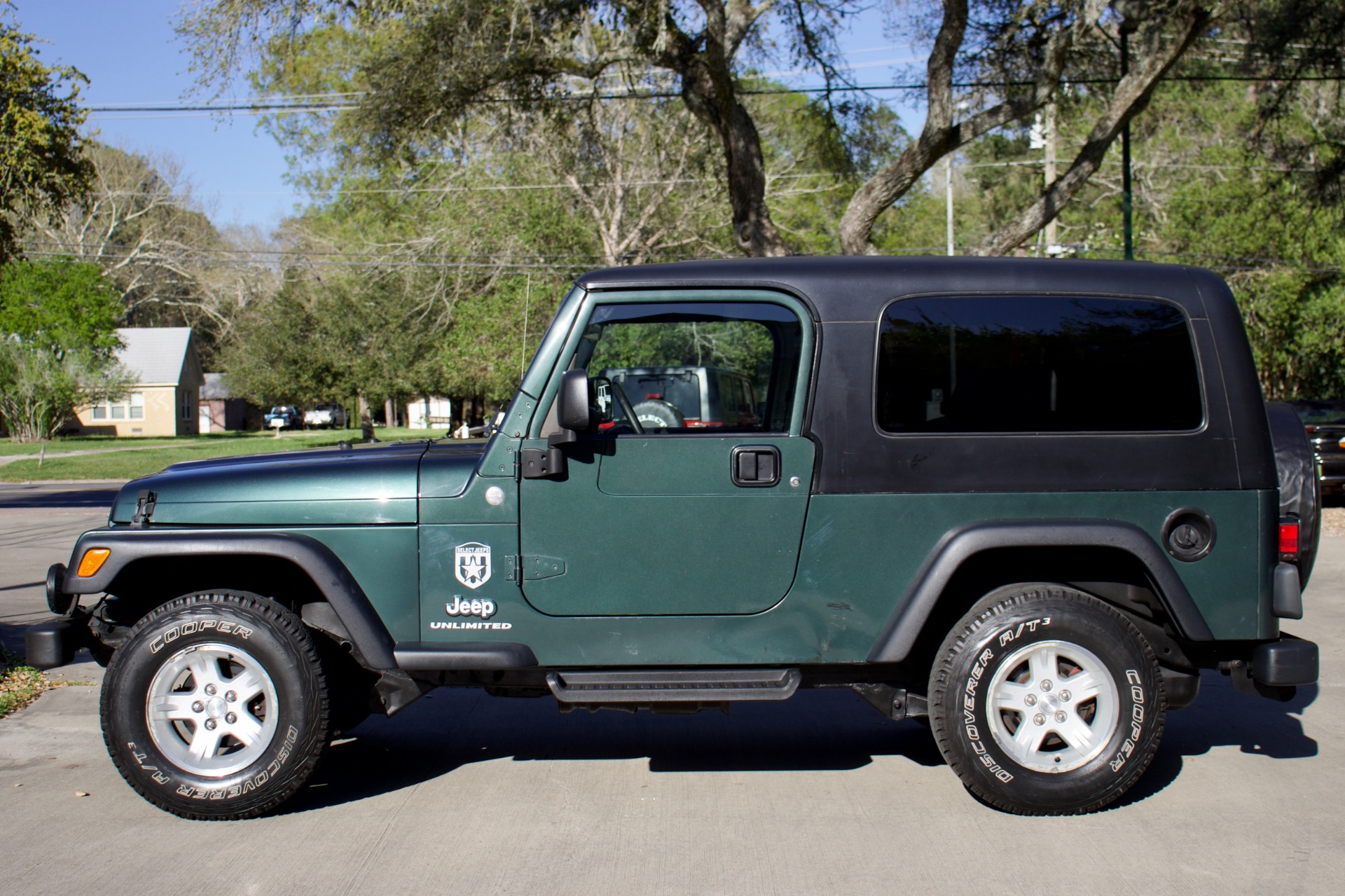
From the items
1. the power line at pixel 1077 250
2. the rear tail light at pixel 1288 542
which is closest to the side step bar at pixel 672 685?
the rear tail light at pixel 1288 542

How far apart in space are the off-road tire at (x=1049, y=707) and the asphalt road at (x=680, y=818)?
0.56ft

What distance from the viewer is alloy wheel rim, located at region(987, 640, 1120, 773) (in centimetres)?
420

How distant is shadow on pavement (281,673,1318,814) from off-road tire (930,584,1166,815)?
1.19 ft

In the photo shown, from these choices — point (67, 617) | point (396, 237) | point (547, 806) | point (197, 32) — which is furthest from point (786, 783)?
point (396, 237)

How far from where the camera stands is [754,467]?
165 inches

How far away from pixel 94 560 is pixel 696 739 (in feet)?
9.17

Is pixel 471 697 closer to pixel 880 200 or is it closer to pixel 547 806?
pixel 547 806

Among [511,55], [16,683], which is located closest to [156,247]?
[511,55]

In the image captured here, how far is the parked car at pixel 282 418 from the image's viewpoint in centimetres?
6619

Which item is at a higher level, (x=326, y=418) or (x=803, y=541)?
(x=803, y=541)

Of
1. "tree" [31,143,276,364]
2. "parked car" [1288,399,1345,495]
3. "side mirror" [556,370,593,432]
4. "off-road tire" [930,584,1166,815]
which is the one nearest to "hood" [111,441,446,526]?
"side mirror" [556,370,593,432]

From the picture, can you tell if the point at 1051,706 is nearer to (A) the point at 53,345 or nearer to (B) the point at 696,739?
(B) the point at 696,739

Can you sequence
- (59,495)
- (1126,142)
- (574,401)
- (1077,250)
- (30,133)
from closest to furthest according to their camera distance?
(574,401) < (30,133) < (1126,142) < (59,495) < (1077,250)

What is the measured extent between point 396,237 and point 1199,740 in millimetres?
28151
